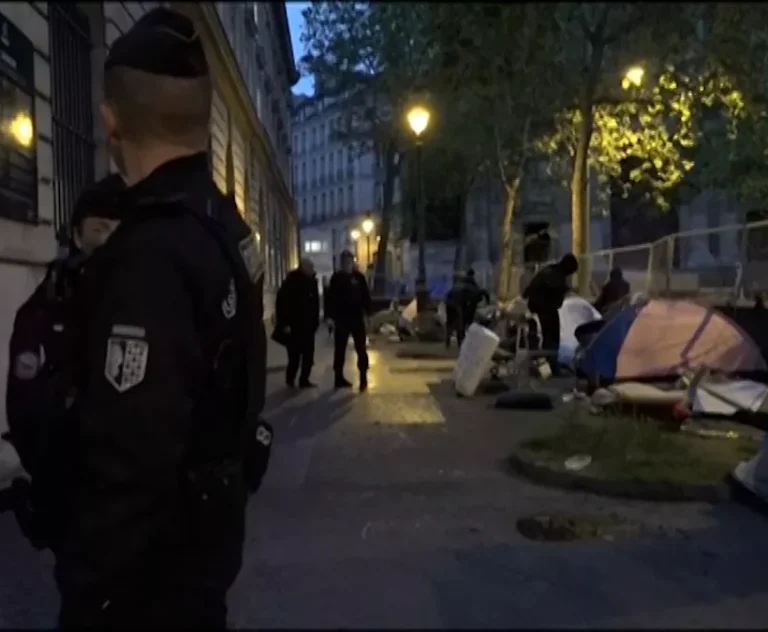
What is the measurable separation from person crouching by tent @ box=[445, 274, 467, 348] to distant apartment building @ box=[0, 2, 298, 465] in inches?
678

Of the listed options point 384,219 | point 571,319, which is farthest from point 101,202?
point 384,219

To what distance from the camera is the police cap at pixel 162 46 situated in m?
2.51

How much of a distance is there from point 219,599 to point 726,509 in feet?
18.3

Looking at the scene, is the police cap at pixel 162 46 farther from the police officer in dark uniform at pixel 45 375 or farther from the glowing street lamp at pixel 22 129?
the glowing street lamp at pixel 22 129

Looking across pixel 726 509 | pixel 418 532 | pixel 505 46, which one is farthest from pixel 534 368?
pixel 505 46

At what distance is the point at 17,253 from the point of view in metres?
7.20

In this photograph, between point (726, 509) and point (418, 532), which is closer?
point (418, 532)

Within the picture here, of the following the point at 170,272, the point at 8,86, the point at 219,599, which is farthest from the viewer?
the point at 8,86

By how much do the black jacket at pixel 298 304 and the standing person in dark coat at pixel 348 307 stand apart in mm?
298

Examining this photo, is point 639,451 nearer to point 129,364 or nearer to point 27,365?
point 27,365

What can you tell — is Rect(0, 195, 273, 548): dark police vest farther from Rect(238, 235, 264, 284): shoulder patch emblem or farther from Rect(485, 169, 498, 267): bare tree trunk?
Rect(485, 169, 498, 267): bare tree trunk

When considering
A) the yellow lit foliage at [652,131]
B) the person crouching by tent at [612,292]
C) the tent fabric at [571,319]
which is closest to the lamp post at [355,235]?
the yellow lit foliage at [652,131]

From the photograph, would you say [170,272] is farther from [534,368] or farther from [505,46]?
[534,368]

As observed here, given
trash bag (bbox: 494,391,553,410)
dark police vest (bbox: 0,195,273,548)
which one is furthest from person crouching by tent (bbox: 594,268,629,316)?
dark police vest (bbox: 0,195,273,548)
